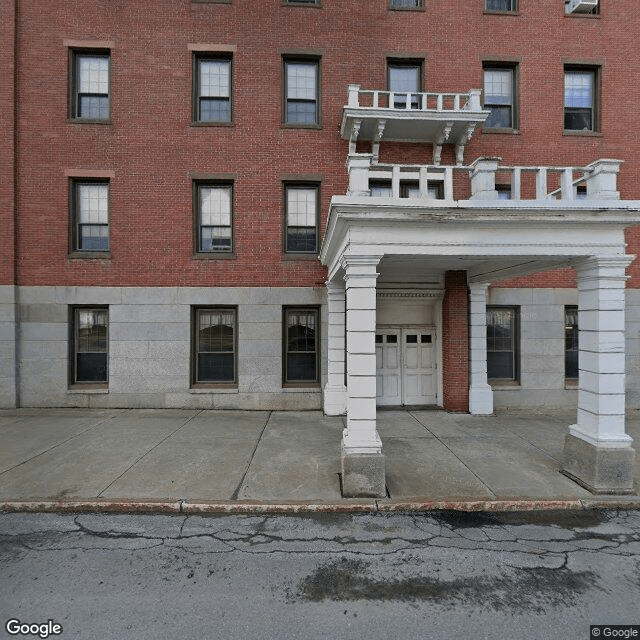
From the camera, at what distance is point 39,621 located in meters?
3.33

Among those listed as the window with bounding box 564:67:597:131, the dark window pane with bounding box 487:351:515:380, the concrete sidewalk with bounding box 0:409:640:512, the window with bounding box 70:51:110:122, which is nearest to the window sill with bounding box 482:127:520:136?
the window with bounding box 564:67:597:131

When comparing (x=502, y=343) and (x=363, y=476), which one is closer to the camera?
(x=363, y=476)

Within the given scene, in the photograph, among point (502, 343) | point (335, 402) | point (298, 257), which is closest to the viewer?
point (335, 402)

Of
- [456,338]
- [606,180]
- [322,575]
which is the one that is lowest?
[322,575]

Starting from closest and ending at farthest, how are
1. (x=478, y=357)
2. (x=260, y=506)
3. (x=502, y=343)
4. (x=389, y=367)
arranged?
(x=260, y=506)
(x=478, y=357)
(x=389, y=367)
(x=502, y=343)

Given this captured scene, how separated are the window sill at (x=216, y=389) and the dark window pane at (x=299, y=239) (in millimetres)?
4477

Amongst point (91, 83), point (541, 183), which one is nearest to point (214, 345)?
point (91, 83)

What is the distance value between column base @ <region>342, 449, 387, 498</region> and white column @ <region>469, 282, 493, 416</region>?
18.8 ft

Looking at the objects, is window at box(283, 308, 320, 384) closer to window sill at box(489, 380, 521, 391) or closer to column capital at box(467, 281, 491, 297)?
column capital at box(467, 281, 491, 297)

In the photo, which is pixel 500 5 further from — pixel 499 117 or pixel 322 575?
pixel 322 575

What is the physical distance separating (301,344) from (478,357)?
5118 mm

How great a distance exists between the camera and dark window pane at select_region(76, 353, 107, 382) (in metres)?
10.7

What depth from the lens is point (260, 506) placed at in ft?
17.0

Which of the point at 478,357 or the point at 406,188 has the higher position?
the point at 406,188
